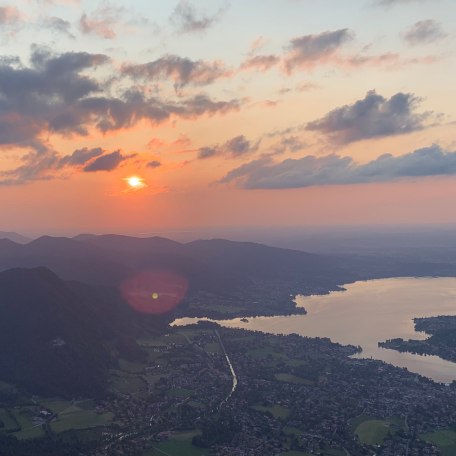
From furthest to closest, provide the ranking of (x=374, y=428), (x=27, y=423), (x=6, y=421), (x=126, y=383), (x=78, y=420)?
1. (x=126, y=383)
2. (x=78, y=420)
3. (x=6, y=421)
4. (x=374, y=428)
5. (x=27, y=423)

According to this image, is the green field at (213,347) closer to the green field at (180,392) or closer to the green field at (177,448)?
the green field at (180,392)

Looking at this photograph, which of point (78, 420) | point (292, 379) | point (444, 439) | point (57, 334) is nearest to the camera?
point (444, 439)

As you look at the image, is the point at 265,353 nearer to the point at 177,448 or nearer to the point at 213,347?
the point at 213,347

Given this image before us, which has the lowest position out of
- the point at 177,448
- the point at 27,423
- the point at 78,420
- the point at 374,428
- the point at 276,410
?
the point at 374,428

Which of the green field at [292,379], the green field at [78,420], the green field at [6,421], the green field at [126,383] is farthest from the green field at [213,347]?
the green field at [6,421]

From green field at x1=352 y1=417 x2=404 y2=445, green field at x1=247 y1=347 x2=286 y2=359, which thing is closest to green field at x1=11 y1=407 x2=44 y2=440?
green field at x1=352 y1=417 x2=404 y2=445

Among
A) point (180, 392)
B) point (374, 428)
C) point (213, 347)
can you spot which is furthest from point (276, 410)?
point (213, 347)

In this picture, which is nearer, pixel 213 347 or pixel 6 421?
pixel 6 421
